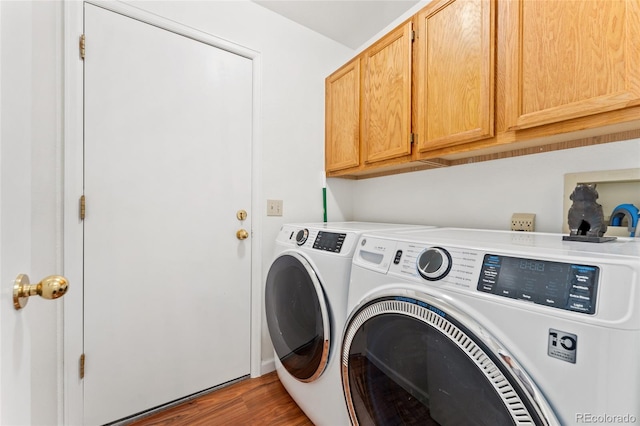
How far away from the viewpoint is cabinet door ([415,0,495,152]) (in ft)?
3.56

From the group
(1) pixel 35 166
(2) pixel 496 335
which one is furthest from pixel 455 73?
(1) pixel 35 166

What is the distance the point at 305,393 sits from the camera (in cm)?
127

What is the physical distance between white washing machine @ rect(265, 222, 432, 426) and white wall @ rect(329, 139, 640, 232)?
631 millimetres

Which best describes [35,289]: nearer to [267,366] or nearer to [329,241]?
[329,241]

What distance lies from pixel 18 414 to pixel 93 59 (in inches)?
56.1

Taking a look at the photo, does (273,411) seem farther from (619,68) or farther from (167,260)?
(619,68)

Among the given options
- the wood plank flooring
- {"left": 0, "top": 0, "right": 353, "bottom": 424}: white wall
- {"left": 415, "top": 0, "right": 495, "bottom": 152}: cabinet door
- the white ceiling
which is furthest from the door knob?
the white ceiling

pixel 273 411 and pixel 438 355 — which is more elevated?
pixel 438 355

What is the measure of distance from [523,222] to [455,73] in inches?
29.5

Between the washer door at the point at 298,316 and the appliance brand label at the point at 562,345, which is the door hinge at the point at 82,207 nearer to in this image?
the washer door at the point at 298,316

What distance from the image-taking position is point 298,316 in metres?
1.27

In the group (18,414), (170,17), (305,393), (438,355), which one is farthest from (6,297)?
(170,17)

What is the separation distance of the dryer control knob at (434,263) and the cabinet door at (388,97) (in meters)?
0.83

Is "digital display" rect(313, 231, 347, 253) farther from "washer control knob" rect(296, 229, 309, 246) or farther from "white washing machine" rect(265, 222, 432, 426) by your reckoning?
"washer control knob" rect(296, 229, 309, 246)
